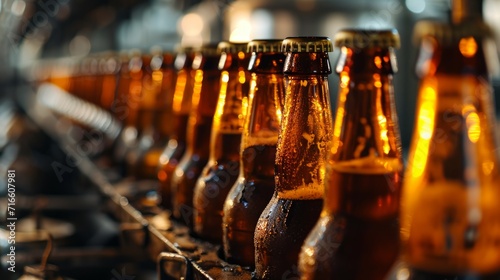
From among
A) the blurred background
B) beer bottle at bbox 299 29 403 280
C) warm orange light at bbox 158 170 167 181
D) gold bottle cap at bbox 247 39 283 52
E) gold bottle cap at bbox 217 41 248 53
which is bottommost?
warm orange light at bbox 158 170 167 181

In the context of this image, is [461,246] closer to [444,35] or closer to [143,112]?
[444,35]

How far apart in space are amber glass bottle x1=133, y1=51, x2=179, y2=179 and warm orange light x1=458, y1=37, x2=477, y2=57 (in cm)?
134

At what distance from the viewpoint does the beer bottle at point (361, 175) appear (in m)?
0.72

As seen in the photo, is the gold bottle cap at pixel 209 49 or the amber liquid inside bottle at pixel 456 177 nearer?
the amber liquid inside bottle at pixel 456 177

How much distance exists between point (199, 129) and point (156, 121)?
0.62 metres

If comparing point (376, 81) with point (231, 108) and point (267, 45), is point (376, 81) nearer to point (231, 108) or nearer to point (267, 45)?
point (267, 45)

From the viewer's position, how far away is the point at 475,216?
1.98 feet

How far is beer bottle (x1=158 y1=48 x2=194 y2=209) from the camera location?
1.54 metres

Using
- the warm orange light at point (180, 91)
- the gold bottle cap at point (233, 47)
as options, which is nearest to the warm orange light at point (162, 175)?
the warm orange light at point (180, 91)

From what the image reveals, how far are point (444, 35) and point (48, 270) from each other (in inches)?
38.4

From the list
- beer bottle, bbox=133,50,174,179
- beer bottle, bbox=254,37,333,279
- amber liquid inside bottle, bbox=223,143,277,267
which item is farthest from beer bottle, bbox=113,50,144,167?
beer bottle, bbox=254,37,333,279

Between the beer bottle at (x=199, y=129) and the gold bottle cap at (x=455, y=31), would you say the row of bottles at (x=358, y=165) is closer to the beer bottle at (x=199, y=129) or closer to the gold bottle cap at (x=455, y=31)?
the gold bottle cap at (x=455, y=31)

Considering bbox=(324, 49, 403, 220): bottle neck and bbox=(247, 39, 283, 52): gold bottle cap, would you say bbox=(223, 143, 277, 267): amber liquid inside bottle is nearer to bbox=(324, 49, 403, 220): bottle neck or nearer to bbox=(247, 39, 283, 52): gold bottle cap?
bbox=(247, 39, 283, 52): gold bottle cap

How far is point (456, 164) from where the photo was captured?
610 millimetres
